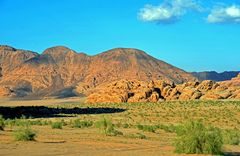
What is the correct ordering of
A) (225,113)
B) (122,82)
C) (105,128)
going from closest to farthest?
(105,128)
(225,113)
(122,82)

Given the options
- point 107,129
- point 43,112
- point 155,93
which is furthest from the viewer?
point 155,93

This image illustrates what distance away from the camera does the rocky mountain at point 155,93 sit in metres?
106

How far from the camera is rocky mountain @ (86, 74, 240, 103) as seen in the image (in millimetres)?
106375

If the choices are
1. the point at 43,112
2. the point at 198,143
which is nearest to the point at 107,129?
the point at 198,143

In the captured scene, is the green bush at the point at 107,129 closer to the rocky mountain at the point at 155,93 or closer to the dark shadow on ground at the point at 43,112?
the dark shadow on ground at the point at 43,112

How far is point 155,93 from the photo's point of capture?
108m

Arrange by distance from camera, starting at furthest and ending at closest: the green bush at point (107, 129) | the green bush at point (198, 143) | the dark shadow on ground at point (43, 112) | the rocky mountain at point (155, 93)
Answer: the rocky mountain at point (155, 93)
the dark shadow on ground at point (43, 112)
the green bush at point (107, 129)
the green bush at point (198, 143)

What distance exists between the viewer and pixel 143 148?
965 inches

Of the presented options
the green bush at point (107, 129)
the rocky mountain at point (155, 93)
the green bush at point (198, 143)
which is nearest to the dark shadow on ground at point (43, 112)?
the green bush at point (107, 129)

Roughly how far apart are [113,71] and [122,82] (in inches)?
3130

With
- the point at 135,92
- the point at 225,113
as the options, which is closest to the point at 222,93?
the point at 135,92

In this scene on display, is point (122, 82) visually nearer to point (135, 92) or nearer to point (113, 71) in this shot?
point (135, 92)

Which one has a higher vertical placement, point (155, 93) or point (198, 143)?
point (155, 93)

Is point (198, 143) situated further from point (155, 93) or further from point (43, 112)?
point (155, 93)
